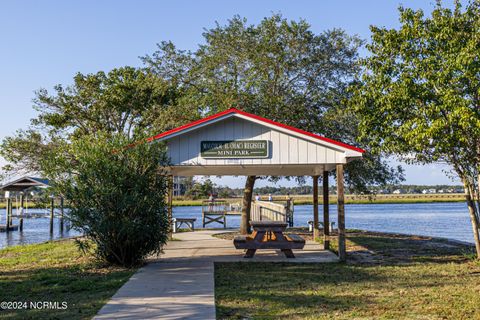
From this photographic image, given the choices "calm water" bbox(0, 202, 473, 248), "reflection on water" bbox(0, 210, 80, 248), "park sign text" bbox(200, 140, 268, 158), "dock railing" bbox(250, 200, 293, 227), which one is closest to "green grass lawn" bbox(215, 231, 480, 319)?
"park sign text" bbox(200, 140, 268, 158)

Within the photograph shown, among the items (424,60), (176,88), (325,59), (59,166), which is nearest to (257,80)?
(325,59)

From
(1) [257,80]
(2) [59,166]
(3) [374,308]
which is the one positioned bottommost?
(3) [374,308]

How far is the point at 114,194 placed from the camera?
37.1ft

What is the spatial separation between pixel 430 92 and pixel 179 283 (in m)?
7.45

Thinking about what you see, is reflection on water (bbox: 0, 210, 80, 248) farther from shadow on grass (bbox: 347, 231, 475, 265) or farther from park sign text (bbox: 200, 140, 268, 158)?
shadow on grass (bbox: 347, 231, 475, 265)

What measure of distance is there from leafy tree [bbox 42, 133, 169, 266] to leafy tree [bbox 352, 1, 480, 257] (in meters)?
5.83

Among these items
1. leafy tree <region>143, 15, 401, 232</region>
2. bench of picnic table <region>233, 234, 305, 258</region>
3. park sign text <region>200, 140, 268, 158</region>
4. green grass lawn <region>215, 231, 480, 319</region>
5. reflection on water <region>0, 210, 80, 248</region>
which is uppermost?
leafy tree <region>143, 15, 401, 232</region>

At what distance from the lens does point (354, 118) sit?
1908 centimetres

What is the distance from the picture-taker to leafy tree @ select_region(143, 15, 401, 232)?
1931 cm

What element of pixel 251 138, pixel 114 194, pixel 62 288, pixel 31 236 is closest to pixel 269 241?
pixel 251 138

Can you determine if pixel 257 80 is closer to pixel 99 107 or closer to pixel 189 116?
pixel 189 116

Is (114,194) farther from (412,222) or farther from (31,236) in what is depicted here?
(412,222)

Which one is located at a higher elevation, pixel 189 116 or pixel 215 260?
pixel 189 116

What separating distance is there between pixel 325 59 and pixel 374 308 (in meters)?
13.8
